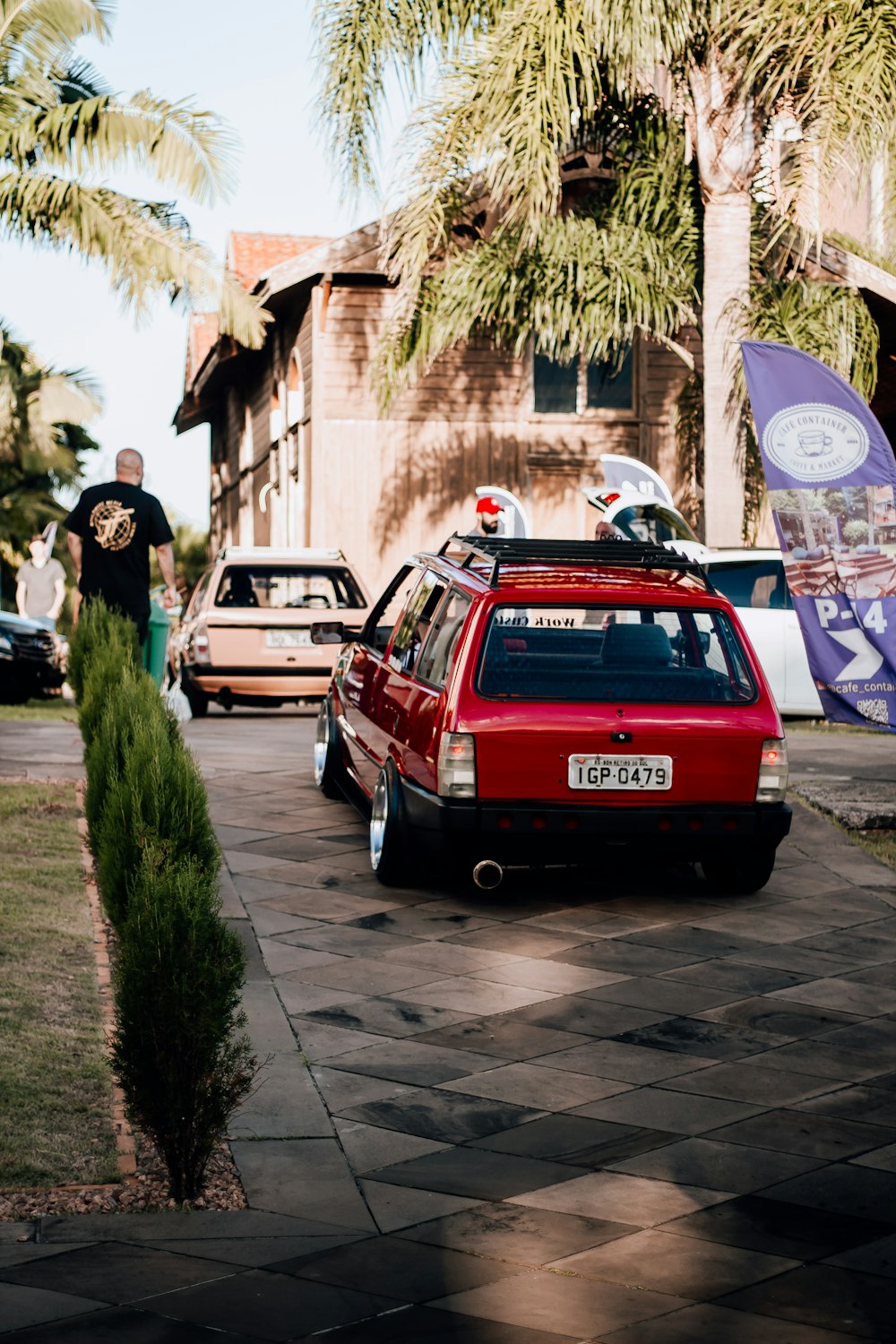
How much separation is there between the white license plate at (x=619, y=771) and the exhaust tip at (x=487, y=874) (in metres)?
0.52

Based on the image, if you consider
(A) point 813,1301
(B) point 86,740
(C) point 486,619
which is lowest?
(A) point 813,1301

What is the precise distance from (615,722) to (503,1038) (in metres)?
1.95

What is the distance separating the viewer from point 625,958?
7082 millimetres

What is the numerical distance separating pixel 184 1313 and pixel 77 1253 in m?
0.42

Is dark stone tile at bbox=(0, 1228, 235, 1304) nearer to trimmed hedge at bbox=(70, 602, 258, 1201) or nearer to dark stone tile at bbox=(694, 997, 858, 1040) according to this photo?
trimmed hedge at bbox=(70, 602, 258, 1201)

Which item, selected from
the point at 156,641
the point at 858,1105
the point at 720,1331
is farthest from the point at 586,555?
the point at 156,641

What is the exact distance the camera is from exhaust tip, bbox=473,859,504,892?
768cm

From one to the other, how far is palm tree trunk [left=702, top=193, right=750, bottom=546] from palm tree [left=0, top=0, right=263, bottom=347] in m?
4.98

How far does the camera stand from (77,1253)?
408 cm

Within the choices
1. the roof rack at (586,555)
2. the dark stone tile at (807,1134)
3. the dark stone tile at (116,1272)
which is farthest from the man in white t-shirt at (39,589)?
the dark stone tile at (116,1272)

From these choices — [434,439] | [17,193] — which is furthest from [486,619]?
[434,439]

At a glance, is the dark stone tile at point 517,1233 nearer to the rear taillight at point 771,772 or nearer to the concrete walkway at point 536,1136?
the concrete walkway at point 536,1136

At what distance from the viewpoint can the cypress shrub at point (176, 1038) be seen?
4465 millimetres

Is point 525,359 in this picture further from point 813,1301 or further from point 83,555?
point 813,1301
